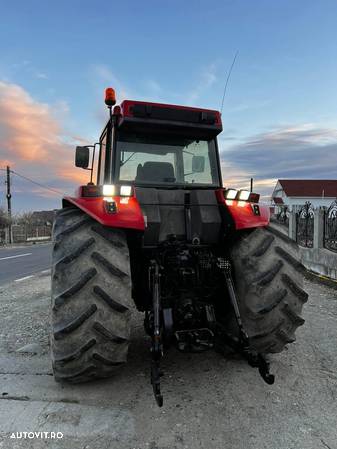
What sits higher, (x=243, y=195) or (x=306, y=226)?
(x=243, y=195)

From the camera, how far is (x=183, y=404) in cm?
298

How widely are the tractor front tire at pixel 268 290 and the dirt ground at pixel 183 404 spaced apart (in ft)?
1.47

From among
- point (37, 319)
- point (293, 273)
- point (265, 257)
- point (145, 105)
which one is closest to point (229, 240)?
point (265, 257)

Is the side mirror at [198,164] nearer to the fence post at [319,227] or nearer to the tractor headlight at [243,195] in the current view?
the tractor headlight at [243,195]

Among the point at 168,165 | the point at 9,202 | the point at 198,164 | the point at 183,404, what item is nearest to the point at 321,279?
the point at 198,164

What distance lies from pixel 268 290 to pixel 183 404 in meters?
1.11

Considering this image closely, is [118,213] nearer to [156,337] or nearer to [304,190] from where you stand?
[156,337]

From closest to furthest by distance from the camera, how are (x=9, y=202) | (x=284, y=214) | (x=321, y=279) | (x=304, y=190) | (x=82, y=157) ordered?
(x=82, y=157) → (x=321, y=279) → (x=284, y=214) → (x=9, y=202) → (x=304, y=190)

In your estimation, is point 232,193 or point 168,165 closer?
point 232,193

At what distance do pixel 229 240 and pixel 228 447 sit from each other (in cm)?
169

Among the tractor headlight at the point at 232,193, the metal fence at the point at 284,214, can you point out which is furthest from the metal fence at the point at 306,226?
the tractor headlight at the point at 232,193

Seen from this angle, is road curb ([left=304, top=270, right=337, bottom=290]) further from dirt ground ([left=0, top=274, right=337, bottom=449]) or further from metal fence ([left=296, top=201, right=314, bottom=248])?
dirt ground ([left=0, top=274, right=337, bottom=449])

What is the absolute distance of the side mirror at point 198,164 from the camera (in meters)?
4.12

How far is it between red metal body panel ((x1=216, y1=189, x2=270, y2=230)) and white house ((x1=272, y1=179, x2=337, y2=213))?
52.0m
